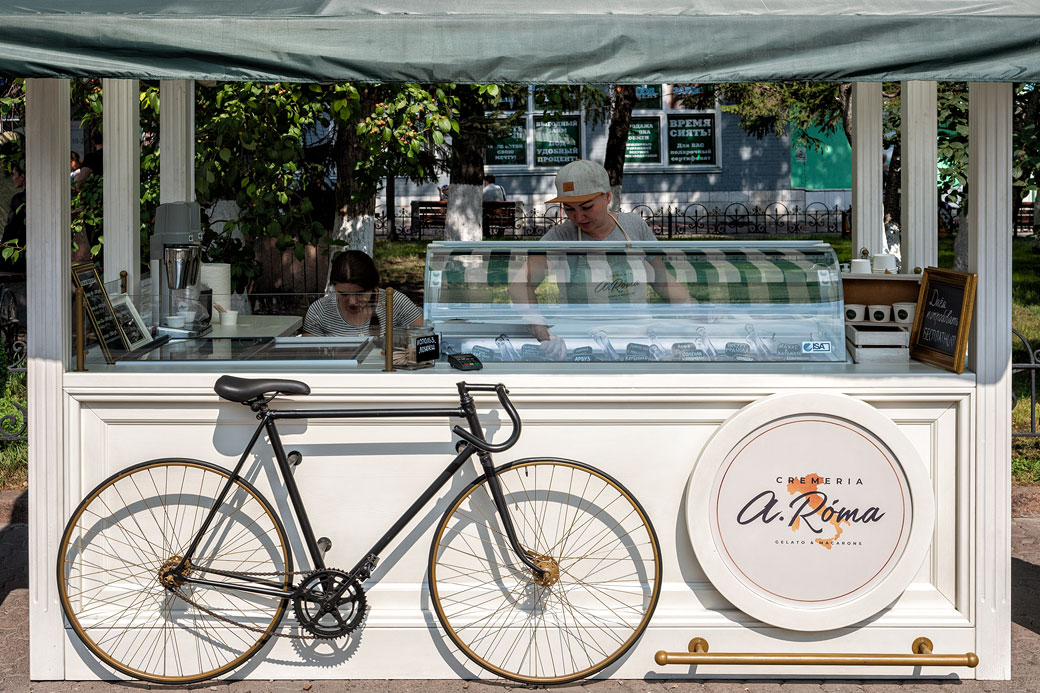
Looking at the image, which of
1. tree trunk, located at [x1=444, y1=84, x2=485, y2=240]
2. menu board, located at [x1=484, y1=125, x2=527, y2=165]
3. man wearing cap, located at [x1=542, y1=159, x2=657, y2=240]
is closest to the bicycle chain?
man wearing cap, located at [x1=542, y1=159, x2=657, y2=240]

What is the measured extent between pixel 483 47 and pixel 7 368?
5.16 m

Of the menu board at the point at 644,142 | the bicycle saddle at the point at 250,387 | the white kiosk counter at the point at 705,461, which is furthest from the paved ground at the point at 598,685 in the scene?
the menu board at the point at 644,142

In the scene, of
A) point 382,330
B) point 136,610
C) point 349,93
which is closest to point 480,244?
point 382,330

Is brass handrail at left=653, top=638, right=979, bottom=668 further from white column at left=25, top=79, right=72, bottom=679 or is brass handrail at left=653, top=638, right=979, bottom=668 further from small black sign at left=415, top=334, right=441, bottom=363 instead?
white column at left=25, top=79, right=72, bottom=679

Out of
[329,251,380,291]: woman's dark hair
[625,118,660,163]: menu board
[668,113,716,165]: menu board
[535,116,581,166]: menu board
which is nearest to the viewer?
[329,251,380,291]: woman's dark hair

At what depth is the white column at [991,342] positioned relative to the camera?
393cm

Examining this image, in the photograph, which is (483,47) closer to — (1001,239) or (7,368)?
(1001,239)

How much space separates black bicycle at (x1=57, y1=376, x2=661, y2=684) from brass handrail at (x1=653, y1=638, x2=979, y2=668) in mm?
172

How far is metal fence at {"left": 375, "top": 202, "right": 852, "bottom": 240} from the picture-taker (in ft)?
75.6

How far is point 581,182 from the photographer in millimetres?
5129

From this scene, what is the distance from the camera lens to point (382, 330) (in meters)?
4.10

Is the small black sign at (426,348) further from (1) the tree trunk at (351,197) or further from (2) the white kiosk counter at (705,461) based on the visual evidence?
(1) the tree trunk at (351,197)

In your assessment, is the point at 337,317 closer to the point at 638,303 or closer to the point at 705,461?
the point at 638,303

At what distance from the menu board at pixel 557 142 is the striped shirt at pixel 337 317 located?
813 inches
